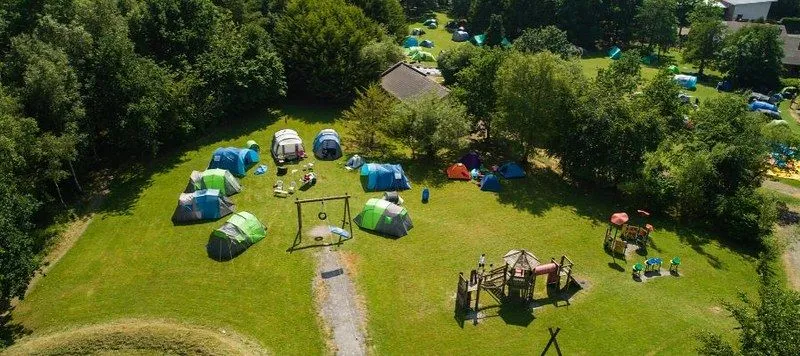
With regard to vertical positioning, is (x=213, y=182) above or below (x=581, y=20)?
below

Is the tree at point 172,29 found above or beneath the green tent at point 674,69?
above

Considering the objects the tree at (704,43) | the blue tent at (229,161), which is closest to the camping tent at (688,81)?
the tree at (704,43)

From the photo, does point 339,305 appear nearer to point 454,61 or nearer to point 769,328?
point 769,328

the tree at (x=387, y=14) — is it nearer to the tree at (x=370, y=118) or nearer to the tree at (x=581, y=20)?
the tree at (x=370, y=118)

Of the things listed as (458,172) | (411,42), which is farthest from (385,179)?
(411,42)

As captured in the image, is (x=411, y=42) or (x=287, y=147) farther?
(x=411, y=42)

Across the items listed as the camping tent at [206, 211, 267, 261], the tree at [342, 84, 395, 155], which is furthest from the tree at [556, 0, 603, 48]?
the camping tent at [206, 211, 267, 261]

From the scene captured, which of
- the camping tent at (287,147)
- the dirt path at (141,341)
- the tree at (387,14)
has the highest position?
the tree at (387,14)
